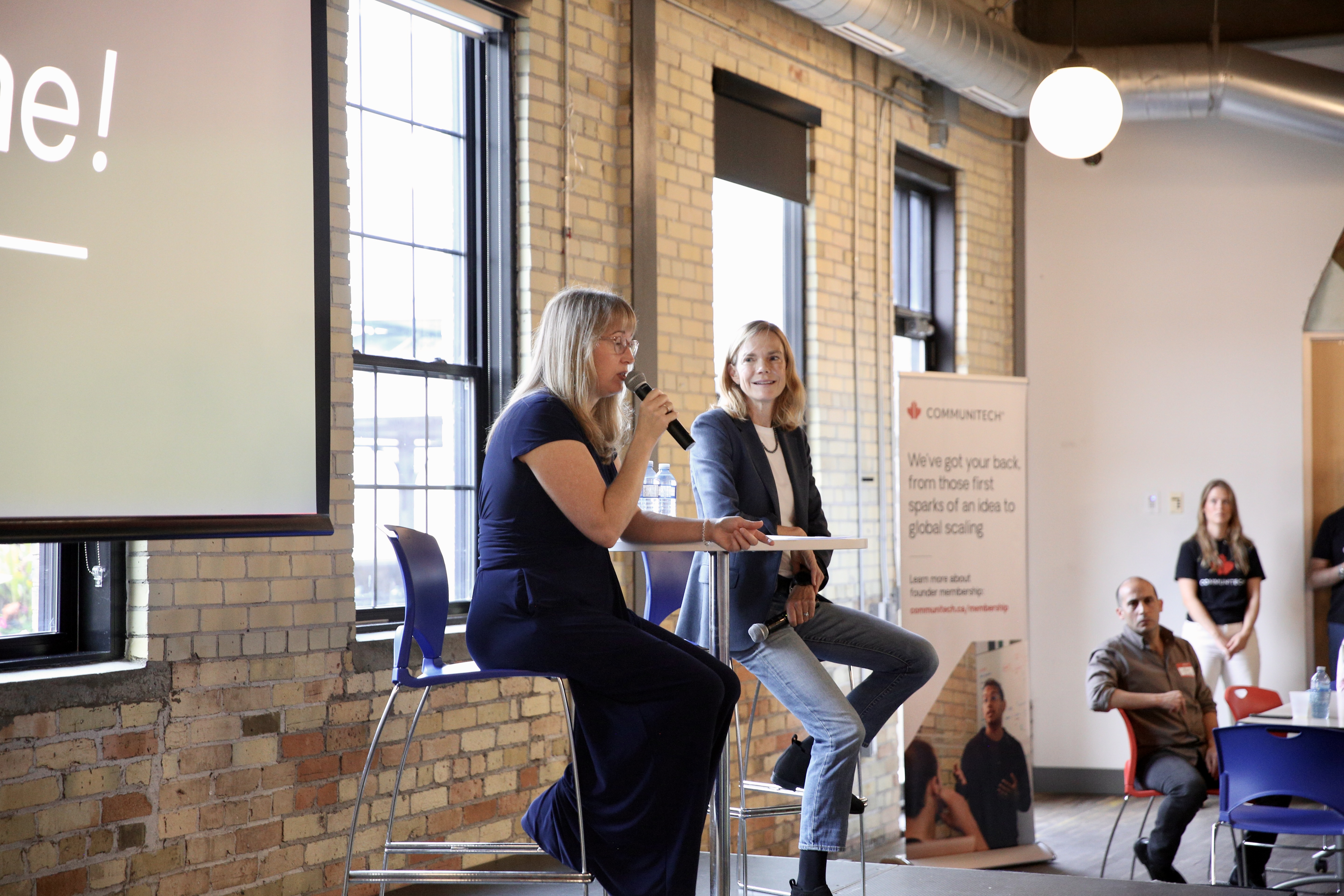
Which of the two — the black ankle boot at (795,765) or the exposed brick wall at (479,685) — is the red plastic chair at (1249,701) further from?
the black ankle boot at (795,765)

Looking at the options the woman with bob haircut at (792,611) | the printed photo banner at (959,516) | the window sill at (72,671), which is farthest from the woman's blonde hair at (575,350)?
the printed photo banner at (959,516)

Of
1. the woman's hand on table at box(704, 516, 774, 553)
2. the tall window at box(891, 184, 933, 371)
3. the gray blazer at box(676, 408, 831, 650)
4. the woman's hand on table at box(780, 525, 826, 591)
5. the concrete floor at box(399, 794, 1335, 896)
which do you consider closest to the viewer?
the woman's hand on table at box(704, 516, 774, 553)

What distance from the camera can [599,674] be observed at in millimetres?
2768

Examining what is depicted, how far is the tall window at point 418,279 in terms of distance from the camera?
4.04m

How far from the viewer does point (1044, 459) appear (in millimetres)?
7746

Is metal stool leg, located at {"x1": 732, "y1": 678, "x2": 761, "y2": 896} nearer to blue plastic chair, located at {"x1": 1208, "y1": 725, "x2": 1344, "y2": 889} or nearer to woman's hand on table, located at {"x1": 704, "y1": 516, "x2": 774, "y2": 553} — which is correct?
woman's hand on table, located at {"x1": 704, "y1": 516, "x2": 774, "y2": 553}

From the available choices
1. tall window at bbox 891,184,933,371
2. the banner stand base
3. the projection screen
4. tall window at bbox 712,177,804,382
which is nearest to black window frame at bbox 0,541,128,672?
the projection screen

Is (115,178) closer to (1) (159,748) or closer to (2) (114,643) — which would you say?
(2) (114,643)

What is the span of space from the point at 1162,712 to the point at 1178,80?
3.47m

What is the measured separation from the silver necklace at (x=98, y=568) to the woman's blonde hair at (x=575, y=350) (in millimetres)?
1113

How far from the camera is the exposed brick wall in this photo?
3141mm

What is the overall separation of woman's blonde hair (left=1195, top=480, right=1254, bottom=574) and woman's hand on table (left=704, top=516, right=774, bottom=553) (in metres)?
4.75

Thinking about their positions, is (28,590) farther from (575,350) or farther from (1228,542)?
(1228,542)

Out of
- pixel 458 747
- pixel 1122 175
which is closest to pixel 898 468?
pixel 458 747
